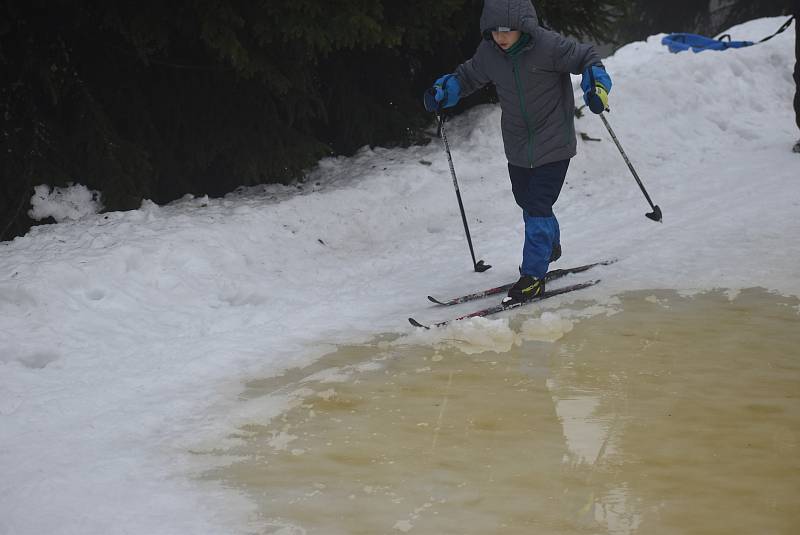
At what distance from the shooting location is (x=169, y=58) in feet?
27.3

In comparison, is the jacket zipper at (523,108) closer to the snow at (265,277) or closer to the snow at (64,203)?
the snow at (265,277)

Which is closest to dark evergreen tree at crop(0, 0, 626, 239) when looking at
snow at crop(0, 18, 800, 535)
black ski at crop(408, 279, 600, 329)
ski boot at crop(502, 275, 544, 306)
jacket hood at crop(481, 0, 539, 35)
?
snow at crop(0, 18, 800, 535)

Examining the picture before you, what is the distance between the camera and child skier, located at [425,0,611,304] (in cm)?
609

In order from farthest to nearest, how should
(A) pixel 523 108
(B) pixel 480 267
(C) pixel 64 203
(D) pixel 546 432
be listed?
(C) pixel 64 203 → (B) pixel 480 267 → (A) pixel 523 108 → (D) pixel 546 432

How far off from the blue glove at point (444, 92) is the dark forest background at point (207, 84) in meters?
0.95

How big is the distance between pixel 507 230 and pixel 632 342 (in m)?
3.31

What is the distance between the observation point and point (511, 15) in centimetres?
590

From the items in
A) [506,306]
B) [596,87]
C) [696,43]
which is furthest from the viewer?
[696,43]

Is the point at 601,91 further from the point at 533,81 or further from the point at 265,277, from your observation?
the point at 265,277

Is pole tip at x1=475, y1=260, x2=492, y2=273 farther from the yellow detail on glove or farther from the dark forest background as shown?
the dark forest background

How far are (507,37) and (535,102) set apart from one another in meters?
0.54

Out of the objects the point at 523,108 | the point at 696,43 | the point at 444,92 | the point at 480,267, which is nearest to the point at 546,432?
the point at 523,108

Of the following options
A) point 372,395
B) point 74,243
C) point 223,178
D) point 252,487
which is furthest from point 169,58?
point 252,487

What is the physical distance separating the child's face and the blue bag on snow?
975cm
